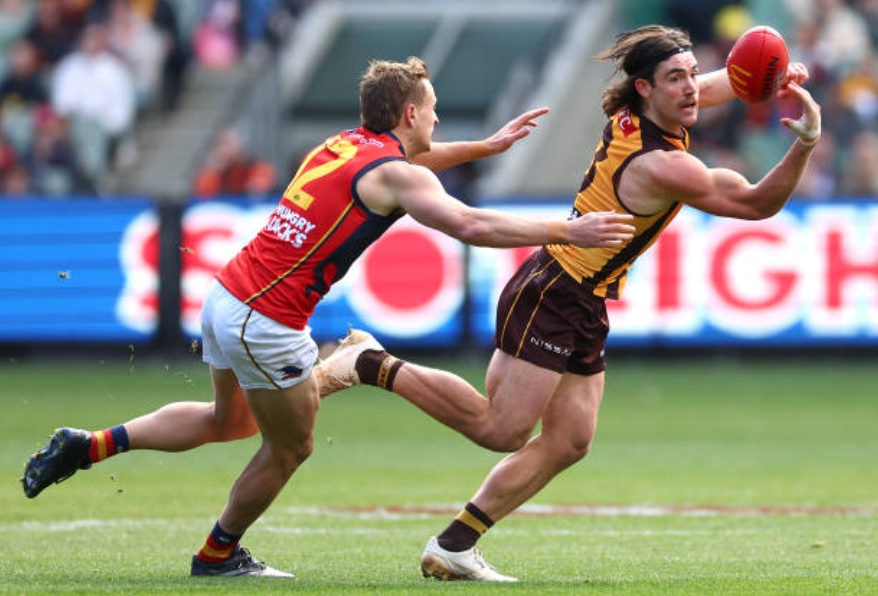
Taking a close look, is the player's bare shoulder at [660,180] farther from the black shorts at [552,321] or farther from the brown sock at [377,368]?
the brown sock at [377,368]

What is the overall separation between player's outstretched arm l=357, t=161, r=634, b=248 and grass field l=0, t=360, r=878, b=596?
5.19 feet

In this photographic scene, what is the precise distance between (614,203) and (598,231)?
0.86 metres

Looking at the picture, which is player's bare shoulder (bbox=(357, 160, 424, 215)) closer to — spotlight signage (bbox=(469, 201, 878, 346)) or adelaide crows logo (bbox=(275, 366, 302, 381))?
adelaide crows logo (bbox=(275, 366, 302, 381))

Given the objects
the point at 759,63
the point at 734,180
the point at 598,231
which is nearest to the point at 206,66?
the point at 759,63

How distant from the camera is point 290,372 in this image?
7.63 m

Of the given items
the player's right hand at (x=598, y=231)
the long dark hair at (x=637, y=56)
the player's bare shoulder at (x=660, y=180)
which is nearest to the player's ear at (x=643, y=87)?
the long dark hair at (x=637, y=56)

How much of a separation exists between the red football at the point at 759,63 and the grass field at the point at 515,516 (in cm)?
236

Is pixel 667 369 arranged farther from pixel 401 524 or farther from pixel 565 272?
pixel 565 272

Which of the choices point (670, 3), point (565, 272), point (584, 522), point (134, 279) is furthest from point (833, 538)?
point (670, 3)

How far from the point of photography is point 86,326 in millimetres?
20281

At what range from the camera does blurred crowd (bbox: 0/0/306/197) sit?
73.9 ft

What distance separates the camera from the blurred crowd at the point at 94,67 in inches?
887

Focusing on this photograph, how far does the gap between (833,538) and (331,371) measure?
127 inches

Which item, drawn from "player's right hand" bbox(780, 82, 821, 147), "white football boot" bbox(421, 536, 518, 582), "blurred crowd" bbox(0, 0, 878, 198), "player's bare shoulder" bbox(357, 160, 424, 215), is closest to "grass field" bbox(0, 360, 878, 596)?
"white football boot" bbox(421, 536, 518, 582)
